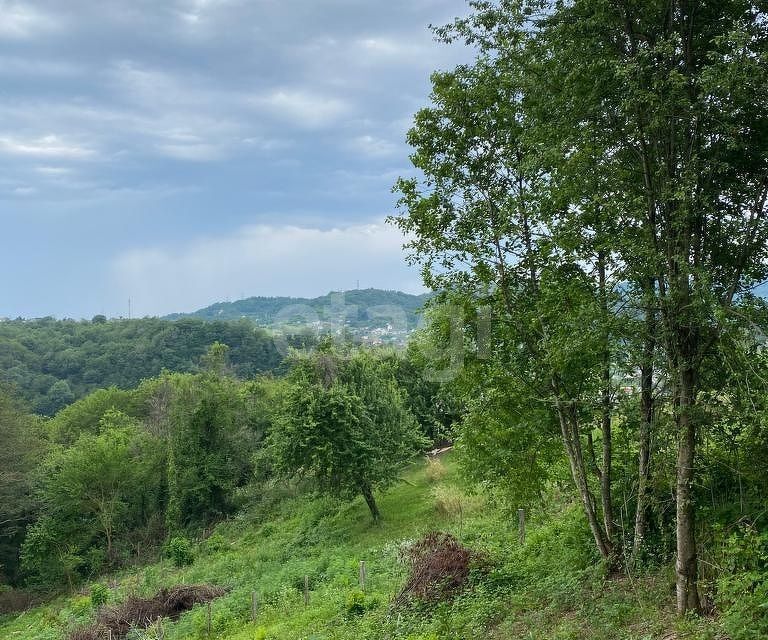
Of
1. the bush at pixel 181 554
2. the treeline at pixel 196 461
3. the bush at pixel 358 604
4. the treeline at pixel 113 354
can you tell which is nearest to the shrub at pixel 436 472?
the treeline at pixel 196 461

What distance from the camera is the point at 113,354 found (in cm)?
8619

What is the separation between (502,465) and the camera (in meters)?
9.12

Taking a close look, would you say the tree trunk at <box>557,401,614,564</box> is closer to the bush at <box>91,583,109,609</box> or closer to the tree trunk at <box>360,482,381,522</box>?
the tree trunk at <box>360,482,381,522</box>

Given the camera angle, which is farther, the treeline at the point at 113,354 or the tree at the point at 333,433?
the treeline at the point at 113,354

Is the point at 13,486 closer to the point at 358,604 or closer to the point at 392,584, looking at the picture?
the point at 392,584

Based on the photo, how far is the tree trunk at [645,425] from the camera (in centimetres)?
629

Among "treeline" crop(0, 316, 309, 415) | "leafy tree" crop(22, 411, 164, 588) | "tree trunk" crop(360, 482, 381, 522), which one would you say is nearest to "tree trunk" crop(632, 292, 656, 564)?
"tree trunk" crop(360, 482, 381, 522)

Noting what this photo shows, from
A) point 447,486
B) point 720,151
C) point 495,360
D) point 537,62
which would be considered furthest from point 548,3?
point 447,486

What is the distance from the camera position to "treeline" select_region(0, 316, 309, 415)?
3068 inches

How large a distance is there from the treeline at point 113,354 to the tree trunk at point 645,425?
72.5m

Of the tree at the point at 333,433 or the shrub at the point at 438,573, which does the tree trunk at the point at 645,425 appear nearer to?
the shrub at the point at 438,573

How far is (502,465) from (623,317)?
3898 millimetres

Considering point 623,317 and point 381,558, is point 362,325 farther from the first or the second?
point 623,317

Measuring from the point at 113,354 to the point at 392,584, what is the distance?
85536 millimetres
